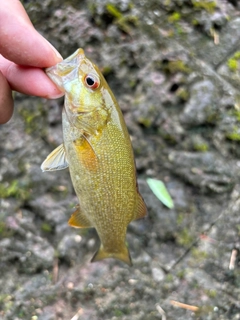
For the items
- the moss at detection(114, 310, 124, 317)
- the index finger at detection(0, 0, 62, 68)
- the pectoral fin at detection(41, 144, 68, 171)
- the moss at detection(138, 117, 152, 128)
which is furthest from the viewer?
the moss at detection(138, 117, 152, 128)

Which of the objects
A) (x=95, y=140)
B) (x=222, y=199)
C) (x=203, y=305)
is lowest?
(x=203, y=305)

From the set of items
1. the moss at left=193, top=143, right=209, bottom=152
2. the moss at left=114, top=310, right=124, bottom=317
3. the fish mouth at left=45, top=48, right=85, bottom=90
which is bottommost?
the moss at left=114, top=310, right=124, bottom=317

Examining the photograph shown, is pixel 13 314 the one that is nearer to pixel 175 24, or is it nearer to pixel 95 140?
pixel 95 140

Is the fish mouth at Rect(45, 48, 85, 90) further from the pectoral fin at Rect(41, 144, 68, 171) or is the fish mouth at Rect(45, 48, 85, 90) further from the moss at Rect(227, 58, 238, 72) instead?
the moss at Rect(227, 58, 238, 72)

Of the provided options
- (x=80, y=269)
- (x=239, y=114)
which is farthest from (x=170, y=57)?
(x=80, y=269)

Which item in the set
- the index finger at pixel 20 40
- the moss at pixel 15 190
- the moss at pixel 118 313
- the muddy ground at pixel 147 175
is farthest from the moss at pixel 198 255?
the index finger at pixel 20 40

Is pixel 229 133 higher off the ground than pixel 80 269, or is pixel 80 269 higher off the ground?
pixel 229 133

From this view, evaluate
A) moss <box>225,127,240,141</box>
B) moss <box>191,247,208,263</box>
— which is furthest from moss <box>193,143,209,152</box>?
moss <box>191,247,208,263</box>
